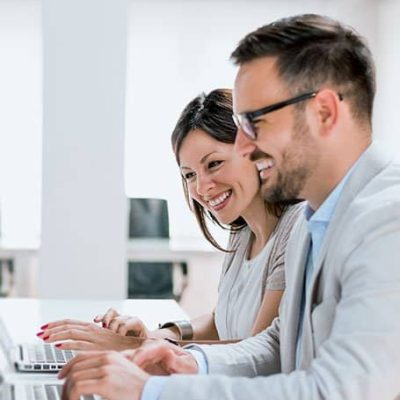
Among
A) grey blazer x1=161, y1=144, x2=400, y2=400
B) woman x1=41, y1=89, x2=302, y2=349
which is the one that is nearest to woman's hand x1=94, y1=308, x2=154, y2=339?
woman x1=41, y1=89, x2=302, y2=349

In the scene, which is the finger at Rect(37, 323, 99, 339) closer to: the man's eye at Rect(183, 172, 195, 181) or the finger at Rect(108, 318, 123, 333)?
the finger at Rect(108, 318, 123, 333)

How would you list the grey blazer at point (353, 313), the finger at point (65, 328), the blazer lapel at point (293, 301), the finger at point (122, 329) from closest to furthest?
the grey blazer at point (353, 313)
the blazer lapel at point (293, 301)
the finger at point (65, 328)
the finger at point (122, 329)

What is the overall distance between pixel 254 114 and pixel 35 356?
68cm

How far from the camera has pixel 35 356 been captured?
67.2 inches

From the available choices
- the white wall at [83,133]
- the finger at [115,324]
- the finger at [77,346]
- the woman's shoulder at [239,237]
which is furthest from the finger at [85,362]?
the white wall at [83,133]

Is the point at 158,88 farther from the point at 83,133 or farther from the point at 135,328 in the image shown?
the point at 135,328

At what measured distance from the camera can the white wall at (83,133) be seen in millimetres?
4090

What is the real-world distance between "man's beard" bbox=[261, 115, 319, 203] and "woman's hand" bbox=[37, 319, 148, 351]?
2.13ft

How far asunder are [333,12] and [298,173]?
5.27 metres

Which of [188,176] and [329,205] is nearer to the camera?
[329,205]

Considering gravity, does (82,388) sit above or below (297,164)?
below

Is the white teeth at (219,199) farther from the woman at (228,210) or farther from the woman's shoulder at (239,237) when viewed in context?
the woman's shoulder at (239,237)

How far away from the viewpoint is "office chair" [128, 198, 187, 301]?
5.50 metres

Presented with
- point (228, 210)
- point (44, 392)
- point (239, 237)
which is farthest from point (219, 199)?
point (44, 392)
